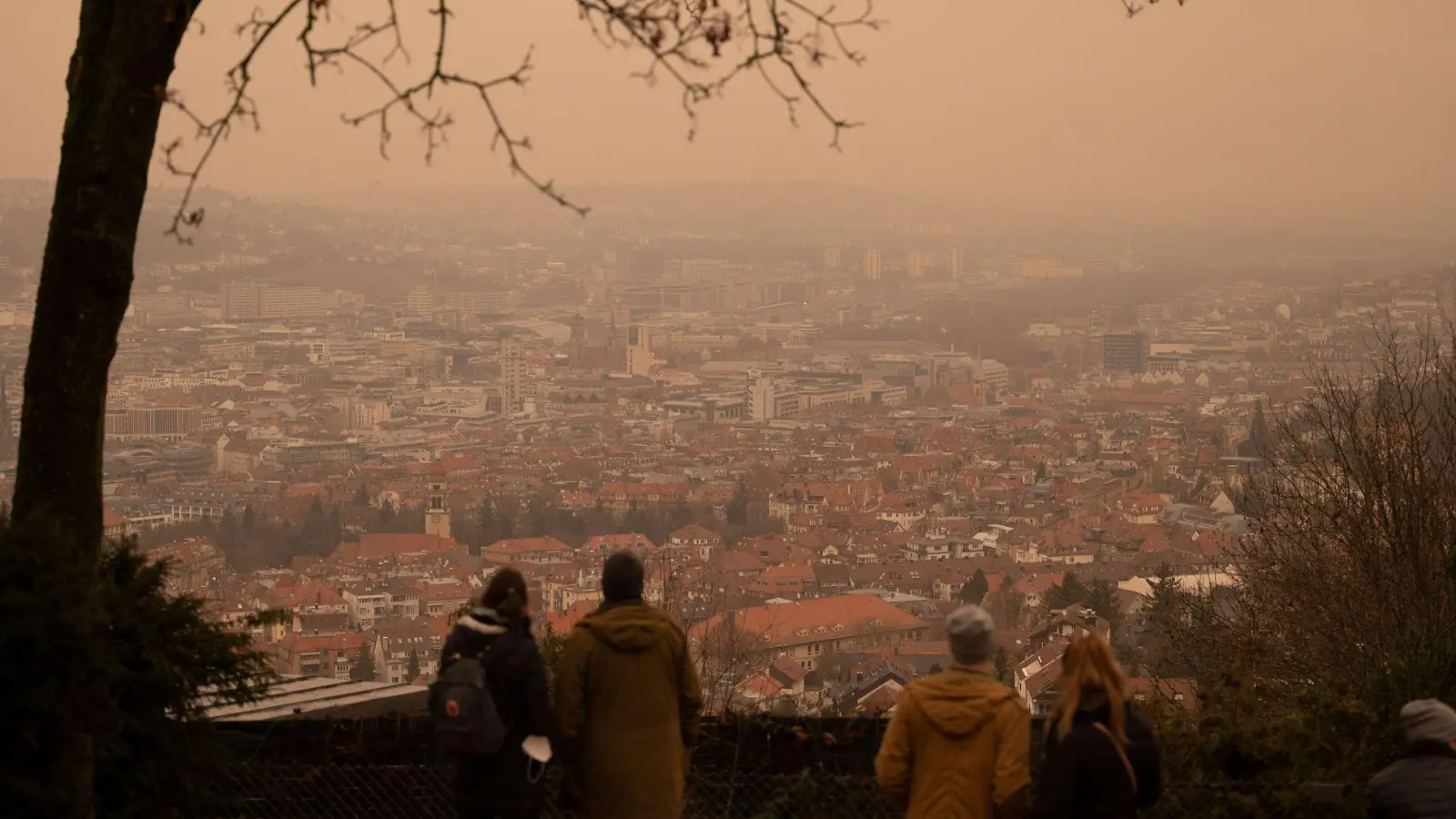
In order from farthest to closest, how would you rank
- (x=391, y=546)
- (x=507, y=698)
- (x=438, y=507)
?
(x=438, y=507)
(x=391, y=546)
(x=507, y=698)

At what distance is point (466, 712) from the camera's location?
172 inches

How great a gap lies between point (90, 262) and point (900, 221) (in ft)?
585

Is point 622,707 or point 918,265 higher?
point 918,265

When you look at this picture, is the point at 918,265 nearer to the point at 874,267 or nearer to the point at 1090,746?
the point at 874,267

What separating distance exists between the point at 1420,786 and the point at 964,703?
1216mm

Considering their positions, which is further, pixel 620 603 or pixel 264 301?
pixel 264 301

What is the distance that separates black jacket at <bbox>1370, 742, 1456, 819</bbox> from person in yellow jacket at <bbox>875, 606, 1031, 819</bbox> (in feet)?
3.13

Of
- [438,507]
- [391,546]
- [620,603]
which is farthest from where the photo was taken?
[438,507]

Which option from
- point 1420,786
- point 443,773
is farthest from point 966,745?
point 443,773

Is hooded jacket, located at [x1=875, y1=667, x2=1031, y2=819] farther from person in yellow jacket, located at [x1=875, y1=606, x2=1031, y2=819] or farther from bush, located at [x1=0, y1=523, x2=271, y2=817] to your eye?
bush, located at [x1=0, y1=523, x2=271, y2=817]

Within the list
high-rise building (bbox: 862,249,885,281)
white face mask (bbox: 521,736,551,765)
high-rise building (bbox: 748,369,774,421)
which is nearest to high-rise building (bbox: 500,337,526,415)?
high-rise building (bbox: 748,369,774,421)

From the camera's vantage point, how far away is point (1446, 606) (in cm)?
1180

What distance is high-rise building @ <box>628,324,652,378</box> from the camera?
134250 mm

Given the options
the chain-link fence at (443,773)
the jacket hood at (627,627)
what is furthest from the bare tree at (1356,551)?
the jacket hood at (627,627)
